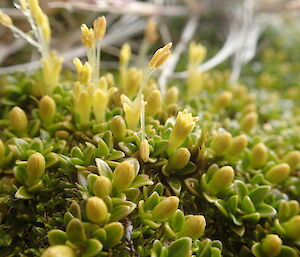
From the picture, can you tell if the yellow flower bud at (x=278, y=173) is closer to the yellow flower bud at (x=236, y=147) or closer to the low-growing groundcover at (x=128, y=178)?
the low-growing groundcover at (x=128, y=178)

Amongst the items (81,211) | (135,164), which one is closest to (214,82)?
(135,164)

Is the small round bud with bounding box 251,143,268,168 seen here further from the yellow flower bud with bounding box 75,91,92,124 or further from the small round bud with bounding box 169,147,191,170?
the yellow flower bud with bounding box 75,91,92,124

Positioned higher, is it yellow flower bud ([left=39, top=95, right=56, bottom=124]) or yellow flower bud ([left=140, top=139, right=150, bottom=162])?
yellow flower bud ([left=39, top=95, right=56, bottom=124])

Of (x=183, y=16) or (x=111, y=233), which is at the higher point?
(x=183, y=16)

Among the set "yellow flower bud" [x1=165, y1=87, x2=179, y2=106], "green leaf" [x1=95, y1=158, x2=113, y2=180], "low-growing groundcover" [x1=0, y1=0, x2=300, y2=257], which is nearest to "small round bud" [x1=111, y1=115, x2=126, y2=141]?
"low-growing groundcover" [x1=0, y1=0, x2=300, y2=257]

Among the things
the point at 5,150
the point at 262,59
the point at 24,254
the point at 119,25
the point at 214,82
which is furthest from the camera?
the point at 262,59

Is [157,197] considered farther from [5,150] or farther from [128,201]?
[5,150]

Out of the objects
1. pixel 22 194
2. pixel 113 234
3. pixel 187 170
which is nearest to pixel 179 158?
pixel 187 170
